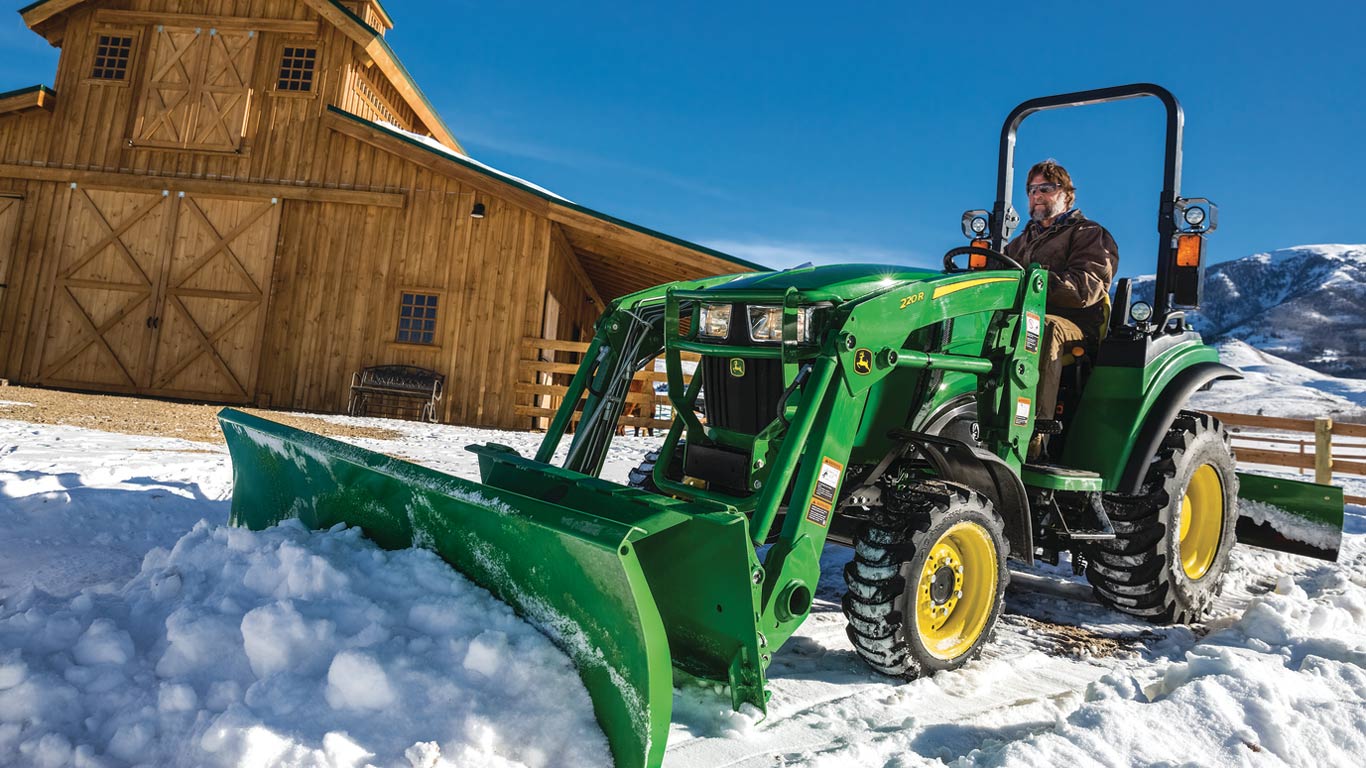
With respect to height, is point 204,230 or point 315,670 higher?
point 204,230

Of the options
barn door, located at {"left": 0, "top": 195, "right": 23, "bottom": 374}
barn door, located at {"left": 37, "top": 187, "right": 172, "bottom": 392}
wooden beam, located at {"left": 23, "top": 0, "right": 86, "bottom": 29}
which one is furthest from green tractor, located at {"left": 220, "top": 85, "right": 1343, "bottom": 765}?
wooden beam, located at {"left": 23, "top": 0, "right": 86, "bottom": 29}

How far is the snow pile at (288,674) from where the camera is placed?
1.67m

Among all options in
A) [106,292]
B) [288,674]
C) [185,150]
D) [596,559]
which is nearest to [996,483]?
[596,559]

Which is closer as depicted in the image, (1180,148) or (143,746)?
(143,746)

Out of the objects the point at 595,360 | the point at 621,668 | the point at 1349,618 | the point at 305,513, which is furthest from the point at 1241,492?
the point at 305,513

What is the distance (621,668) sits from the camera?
1.93m

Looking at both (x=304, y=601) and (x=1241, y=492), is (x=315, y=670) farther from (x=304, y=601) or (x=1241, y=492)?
(x=1241, y=492)

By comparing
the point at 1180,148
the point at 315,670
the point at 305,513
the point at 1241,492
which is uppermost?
the point at 1180,148

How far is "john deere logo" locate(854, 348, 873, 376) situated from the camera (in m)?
2.55

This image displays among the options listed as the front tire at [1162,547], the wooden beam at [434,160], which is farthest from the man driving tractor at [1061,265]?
the wooden beam at [434,160]

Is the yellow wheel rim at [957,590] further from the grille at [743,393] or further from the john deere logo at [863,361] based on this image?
the grille at [743,393]

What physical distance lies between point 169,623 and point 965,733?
203 centimetres

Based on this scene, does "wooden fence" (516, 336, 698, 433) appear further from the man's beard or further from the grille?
the grille

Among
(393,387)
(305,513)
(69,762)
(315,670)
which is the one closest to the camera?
(69,762)
